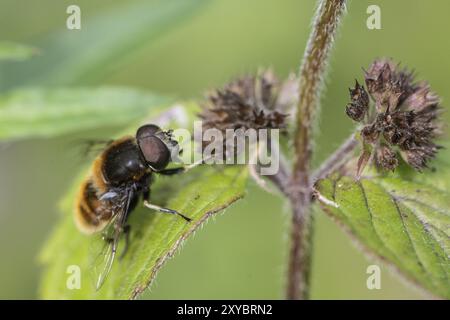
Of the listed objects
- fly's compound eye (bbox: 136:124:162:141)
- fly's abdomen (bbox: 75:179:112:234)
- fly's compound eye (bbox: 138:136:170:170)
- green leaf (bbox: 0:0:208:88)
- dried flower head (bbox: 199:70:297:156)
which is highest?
green leaf (bbox: 0:0:208:88)

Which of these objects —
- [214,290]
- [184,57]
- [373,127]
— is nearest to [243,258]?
[214,290]

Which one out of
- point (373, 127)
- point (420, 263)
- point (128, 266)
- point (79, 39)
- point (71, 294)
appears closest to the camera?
point (420, 263)

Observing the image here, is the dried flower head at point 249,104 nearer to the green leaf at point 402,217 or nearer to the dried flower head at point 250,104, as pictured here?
the dried flower head at point 250,104

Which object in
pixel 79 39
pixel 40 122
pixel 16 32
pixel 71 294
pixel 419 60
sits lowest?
pixel 71 294

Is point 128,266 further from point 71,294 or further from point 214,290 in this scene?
point 214,290

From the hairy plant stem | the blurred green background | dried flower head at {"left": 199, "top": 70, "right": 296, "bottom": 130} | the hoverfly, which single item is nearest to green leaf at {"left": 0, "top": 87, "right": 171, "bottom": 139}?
the hoverfly

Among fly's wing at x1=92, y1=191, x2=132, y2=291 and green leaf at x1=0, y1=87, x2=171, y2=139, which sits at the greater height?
green leaf at x1=0, y1=87, x2=171, y2=139

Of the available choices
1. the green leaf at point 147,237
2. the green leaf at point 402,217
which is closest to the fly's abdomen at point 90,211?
the green leaf at point 147,237

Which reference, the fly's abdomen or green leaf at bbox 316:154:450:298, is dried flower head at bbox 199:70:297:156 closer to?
green leaf at bbox 316:154:450:298
